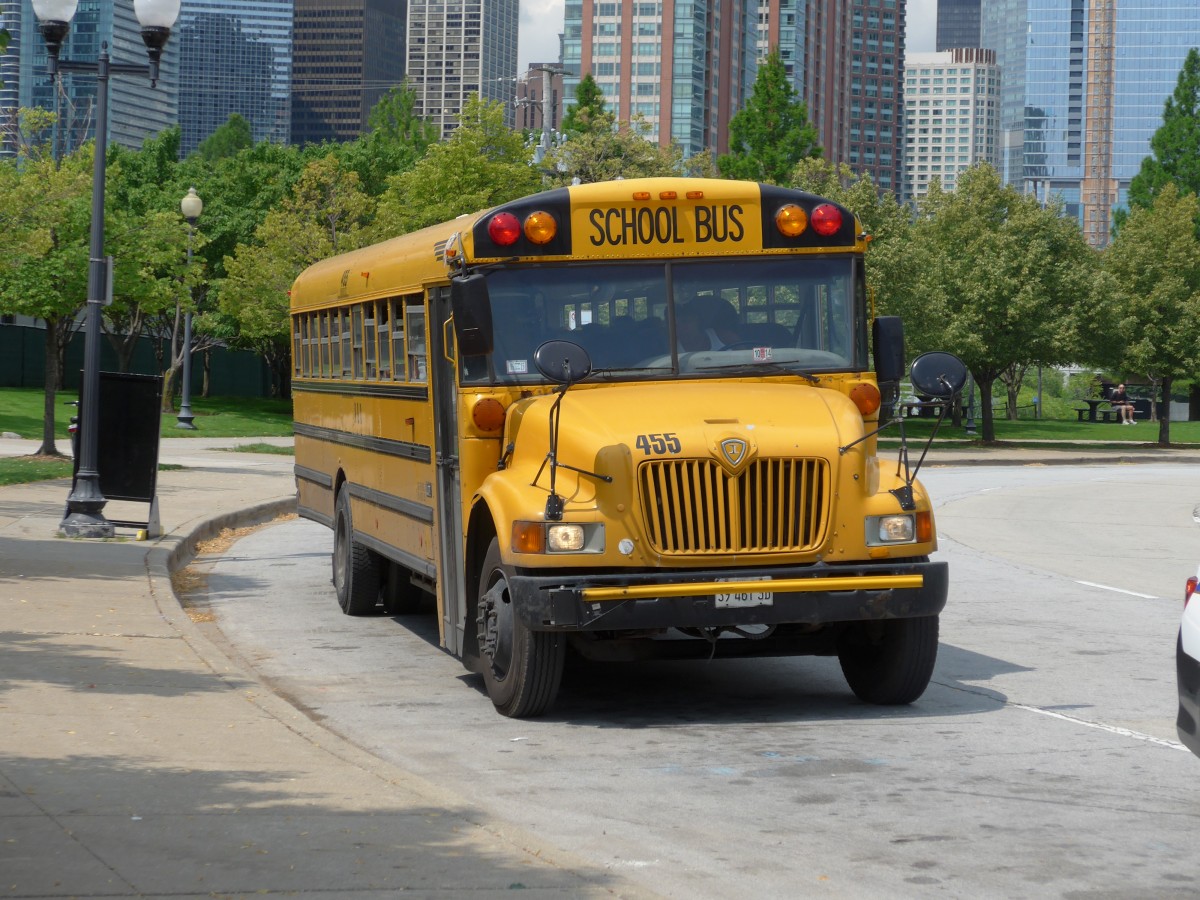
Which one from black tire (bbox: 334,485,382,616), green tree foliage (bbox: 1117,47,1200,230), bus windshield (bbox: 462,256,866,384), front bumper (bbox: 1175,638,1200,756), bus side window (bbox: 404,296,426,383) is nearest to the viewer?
front bumper (bbox: 1175,638,1200,756)

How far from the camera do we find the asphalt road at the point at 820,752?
6102 millimetres

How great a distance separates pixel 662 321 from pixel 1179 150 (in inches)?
2940

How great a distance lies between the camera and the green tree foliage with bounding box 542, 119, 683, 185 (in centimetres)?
5319

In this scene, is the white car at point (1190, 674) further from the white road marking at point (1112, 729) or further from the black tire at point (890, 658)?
the black tire at point (890, 658)

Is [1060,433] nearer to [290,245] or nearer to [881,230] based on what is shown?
[881,230]

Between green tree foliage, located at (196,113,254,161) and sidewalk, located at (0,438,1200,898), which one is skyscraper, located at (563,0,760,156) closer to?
green tree foliage, located at (196,113,254,161)

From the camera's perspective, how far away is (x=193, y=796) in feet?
21.8

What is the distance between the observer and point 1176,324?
177ft

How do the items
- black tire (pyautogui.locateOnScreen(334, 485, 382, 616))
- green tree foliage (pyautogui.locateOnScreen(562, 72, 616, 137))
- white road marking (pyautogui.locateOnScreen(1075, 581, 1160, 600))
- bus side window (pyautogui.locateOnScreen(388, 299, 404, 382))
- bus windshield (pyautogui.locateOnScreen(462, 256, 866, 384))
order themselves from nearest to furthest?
bus windshield (pyautogui.locateOnScreen(462, 256, 866, 384)), bus side window (pyautogui.locateOnScreen(388, 299, 404, 382)), black tire (pyautogui.locateOnScreen(334, 485, 382, 616)), white road marking (pyautogui.locateOnScreen(1075, 581, 1160, 600)), green tree foliage (pyautogui.locateOnScreen(562, 72, 616, 137))

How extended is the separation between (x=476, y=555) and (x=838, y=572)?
2.05 meters

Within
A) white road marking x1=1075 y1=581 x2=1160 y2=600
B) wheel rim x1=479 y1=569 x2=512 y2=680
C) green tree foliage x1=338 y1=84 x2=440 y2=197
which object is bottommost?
white road marking x1=1075 y1=581 x2=1160 y2=600

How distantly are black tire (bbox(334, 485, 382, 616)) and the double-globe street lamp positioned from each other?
13.6 ft

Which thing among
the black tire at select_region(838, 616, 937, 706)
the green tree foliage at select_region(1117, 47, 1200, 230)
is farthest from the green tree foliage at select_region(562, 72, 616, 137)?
the black tire at select_region(838, 616, 937, 706)

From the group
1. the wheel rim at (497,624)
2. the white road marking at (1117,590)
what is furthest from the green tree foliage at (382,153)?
the wheel rim at (497,624)
